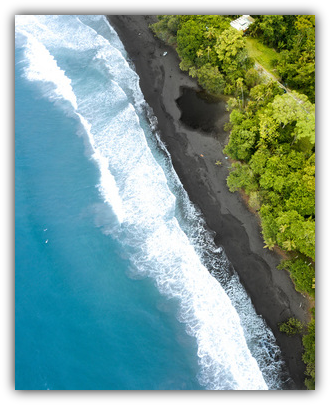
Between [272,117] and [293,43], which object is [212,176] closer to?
[272,117]

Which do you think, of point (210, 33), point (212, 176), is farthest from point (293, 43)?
point (212, 176)

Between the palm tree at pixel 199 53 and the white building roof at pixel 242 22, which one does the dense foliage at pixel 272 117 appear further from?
the white building roof at pixel 242 22

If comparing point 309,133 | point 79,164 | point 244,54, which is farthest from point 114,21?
point 309,133

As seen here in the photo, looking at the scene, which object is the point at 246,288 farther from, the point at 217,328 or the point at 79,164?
the point at 79,164

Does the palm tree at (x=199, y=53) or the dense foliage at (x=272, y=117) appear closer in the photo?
the dense foliage at (x=272, y=117)

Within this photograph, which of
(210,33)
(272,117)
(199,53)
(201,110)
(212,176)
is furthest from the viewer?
(199,53)

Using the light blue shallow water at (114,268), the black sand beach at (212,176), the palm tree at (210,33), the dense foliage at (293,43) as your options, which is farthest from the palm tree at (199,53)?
the light blue shallow water at (114,268)
